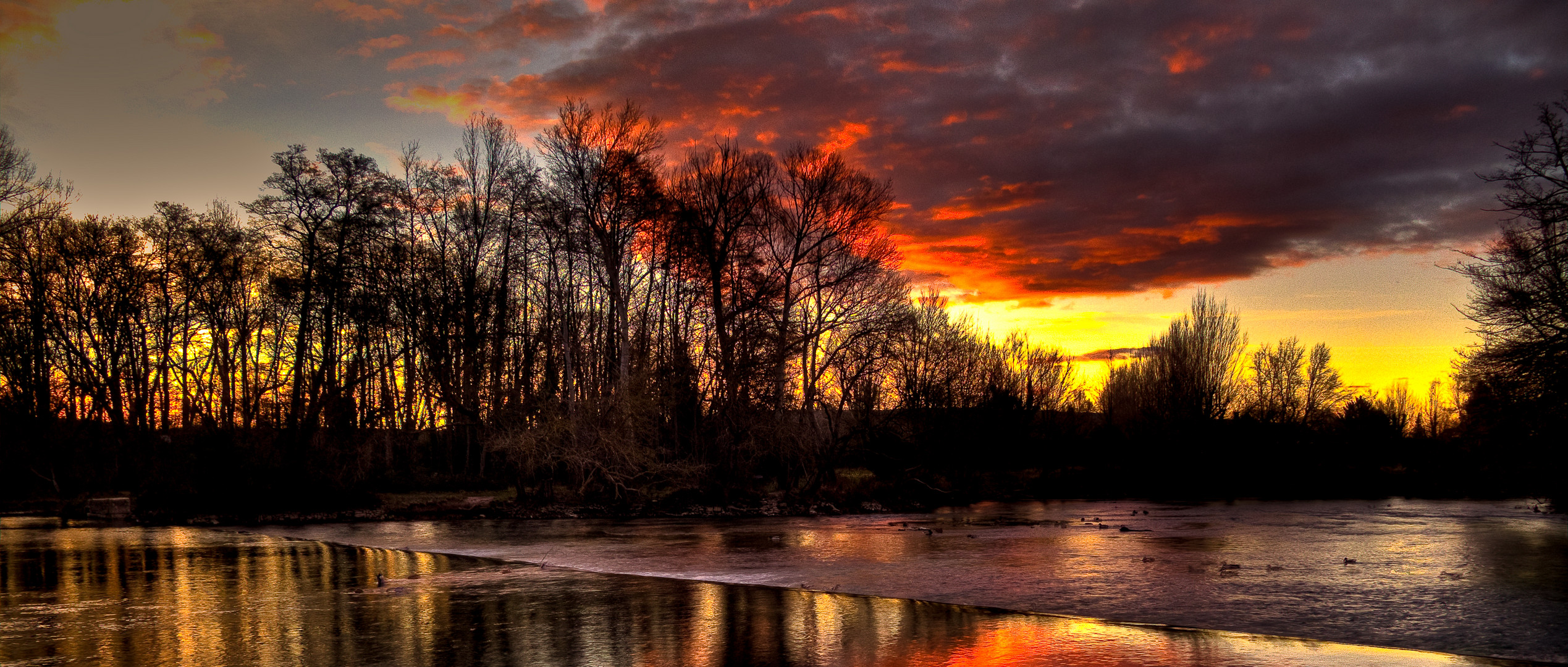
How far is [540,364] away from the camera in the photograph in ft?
144

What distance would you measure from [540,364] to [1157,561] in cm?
3293

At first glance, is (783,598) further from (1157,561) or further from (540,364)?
(540,364)

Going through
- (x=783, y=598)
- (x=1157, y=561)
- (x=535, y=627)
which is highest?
(x=535, y=627)

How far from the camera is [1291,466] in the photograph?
157 feet

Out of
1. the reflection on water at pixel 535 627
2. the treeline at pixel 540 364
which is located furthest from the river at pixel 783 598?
the treeline at pixel 540 364

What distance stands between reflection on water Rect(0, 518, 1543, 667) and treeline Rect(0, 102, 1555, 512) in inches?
596

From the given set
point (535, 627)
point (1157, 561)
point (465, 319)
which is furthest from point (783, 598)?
point (465, 319)

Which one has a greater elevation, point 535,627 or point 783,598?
point 535,627

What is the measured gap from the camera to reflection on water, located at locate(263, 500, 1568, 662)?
10.4 metres

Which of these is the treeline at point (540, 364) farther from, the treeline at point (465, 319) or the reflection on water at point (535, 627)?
the reflection on water at point (535, 627)

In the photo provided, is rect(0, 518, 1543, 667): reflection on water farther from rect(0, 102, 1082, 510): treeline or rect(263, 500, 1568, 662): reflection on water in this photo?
rect(0, 102, 1082, 510): treeline

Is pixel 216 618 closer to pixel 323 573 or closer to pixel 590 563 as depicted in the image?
pixel 323 573

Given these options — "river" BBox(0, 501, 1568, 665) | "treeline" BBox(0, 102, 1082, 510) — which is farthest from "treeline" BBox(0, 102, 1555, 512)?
"river" BBox(0, 501, 1568, 665)

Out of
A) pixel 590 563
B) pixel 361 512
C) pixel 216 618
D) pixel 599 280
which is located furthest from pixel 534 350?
pixel 216 618
